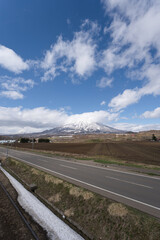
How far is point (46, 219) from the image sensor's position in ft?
33.0

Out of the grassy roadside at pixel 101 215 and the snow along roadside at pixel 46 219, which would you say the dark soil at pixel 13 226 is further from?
the grassy roadside at pixel 101 215

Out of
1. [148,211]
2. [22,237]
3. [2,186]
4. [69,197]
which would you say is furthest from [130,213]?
[2,186]

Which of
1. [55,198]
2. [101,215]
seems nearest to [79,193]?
[55,198]

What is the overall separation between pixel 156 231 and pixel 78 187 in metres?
7.23

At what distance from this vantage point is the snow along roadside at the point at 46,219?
329 inches

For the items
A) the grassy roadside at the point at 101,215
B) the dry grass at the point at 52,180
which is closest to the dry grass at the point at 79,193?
the grassy roadside at the point at 101,215

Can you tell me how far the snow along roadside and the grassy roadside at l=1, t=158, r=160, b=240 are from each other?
88 cm

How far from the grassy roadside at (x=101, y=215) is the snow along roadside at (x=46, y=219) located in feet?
2.88

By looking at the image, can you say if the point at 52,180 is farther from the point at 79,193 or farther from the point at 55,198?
the point at 79,193

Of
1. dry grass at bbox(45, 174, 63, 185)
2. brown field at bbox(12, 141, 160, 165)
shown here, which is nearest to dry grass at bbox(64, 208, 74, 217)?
dry grass at bbox(45, 174, 63, 185)

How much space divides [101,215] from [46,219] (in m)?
4.37

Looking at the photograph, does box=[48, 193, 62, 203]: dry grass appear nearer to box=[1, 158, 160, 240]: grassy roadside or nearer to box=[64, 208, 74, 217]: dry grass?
Result: box=[1, 158, 160, 240]: grassy roadside

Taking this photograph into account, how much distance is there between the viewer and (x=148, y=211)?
336 inches

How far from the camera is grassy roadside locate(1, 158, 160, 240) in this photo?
732 centimetres
